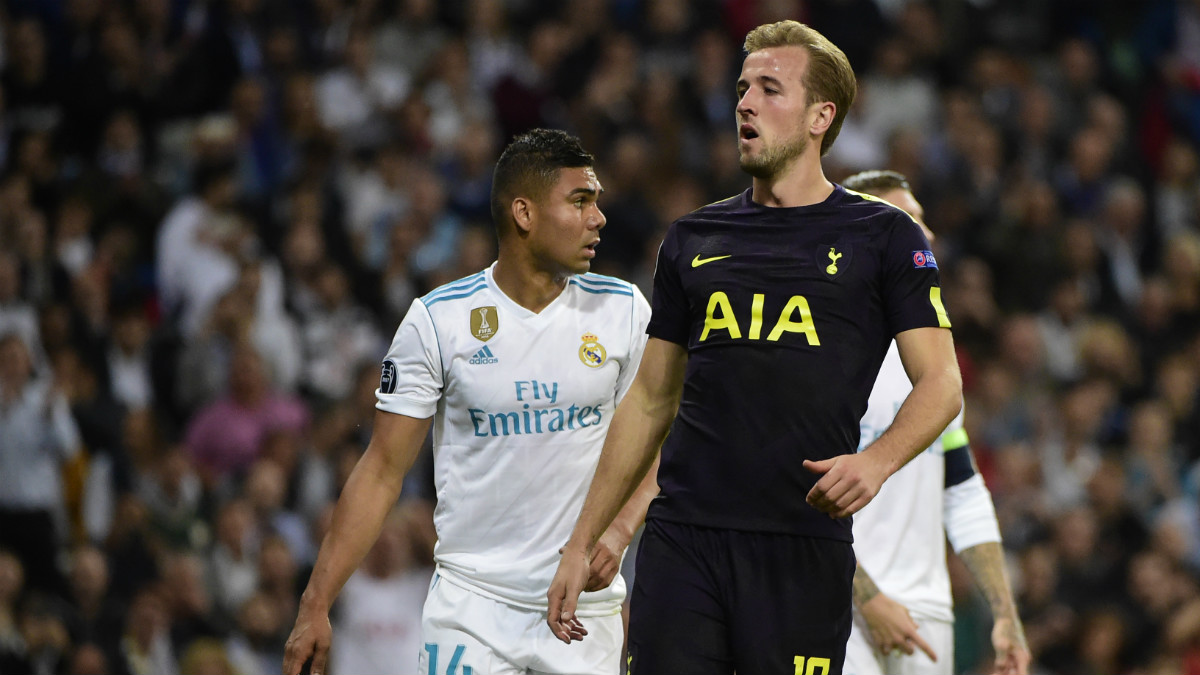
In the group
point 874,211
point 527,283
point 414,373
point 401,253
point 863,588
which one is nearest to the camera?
point 874,211

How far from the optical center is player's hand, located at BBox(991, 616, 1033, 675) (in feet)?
19.1

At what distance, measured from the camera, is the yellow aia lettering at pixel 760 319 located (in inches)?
177

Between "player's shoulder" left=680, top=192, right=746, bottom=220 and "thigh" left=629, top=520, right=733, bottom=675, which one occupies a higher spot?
"player's shoulder" left=680, top=192, right=746, bottom=220

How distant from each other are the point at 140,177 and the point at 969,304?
6.31 metres

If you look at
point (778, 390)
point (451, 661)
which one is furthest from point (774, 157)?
point (451, 661)

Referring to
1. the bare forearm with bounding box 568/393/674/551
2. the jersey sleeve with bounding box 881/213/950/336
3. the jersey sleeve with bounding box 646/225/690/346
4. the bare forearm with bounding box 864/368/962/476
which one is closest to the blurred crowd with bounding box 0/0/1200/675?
the bare forearm with bounding box 568/393/674/551

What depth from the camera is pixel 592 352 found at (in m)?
5.55

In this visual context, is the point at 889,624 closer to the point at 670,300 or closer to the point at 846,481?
the point at 670,300

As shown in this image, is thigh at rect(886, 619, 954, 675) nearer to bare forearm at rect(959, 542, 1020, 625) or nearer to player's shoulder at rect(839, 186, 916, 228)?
bare forearm at rect(959, 542, 1020, 625)

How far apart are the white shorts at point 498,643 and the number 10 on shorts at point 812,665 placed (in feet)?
3.57

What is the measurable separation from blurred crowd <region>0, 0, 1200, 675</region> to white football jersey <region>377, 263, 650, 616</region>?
438 centimetres

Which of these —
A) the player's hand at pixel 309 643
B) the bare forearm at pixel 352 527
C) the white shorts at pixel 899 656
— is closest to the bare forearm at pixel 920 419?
the white shorts at pixel 899 656

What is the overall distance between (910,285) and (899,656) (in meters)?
2.01

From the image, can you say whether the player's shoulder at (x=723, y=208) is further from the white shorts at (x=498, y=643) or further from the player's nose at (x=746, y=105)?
the white shorts at (x=498, y=643)
